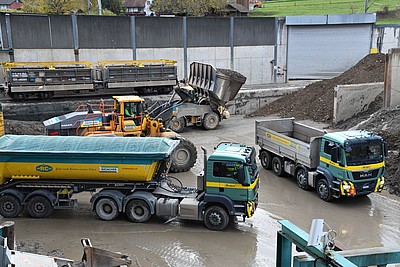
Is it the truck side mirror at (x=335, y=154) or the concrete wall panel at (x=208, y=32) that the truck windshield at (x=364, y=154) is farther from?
the concrete wall panel at (x=208, y=32)

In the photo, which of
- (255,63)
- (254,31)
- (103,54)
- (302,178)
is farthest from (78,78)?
(254,31)

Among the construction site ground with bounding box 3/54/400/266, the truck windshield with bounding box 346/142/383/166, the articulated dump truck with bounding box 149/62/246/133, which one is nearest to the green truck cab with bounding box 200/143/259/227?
the construction site ground with bounding box 3/54/400/266

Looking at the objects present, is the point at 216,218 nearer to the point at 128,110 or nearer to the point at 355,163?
the point at 355,163

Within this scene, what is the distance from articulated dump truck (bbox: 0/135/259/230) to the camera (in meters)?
10.8

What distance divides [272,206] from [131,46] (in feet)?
72.2

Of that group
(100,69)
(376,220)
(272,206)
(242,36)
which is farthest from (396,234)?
(242,36)

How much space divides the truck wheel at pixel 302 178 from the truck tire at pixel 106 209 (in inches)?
239

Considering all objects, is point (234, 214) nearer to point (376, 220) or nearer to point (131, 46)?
point (376, 220)

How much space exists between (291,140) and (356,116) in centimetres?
863

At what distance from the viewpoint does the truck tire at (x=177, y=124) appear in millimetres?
21934

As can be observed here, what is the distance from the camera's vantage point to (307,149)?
13.4 meters

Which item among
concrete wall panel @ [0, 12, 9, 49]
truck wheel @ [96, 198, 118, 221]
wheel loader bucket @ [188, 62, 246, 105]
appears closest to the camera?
truck wheel @ [96, 198, 118, 221]

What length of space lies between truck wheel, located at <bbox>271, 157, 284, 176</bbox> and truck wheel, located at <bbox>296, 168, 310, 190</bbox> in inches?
37.4

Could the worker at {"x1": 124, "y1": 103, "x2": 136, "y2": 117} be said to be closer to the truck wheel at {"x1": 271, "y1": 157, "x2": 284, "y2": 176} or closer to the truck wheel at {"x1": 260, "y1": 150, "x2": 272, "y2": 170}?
A: the truck wheel at {"x1": 260, "y1": 150, "x2": 272, "y2": 170}
